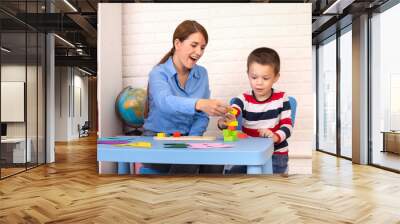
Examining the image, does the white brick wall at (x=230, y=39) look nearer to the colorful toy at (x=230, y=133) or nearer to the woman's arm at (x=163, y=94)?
the woman's arm at (x=163, y=94)

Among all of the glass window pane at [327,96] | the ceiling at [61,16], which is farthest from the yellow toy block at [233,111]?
the glass window pane at [327,96]

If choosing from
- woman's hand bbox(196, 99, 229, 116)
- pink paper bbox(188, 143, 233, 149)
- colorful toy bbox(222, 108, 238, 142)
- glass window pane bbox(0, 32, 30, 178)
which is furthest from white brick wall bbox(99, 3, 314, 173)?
glass window pane bbox(0, 32, 30, 178)

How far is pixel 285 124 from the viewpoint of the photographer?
525cm

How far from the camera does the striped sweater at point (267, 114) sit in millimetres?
5219

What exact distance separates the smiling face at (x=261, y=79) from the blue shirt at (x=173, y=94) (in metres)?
0.59

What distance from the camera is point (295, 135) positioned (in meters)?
5.50

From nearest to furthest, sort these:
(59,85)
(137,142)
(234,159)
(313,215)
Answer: (234,159) < (313,215) < (137,142) < (59,85)

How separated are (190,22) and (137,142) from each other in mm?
2026

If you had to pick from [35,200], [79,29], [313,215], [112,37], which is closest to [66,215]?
[35,200]

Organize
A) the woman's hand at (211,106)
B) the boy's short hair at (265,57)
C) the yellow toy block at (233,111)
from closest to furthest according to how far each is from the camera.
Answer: the woman's hand at (211,106), the yellow toy block at (233,111), the boy's short hair at (265,57)

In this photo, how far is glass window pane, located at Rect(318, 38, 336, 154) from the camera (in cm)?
941

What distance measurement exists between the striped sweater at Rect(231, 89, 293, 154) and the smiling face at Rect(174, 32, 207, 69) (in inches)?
28.1

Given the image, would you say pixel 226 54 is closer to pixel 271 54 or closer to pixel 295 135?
pixel 271 54

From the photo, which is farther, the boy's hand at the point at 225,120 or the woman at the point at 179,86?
the woman at the point at 179,86
